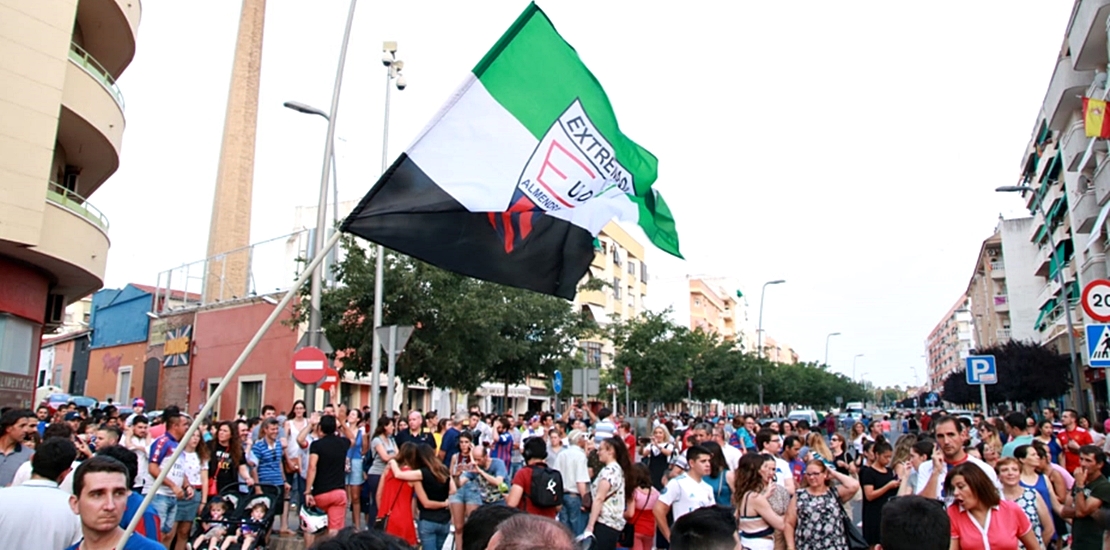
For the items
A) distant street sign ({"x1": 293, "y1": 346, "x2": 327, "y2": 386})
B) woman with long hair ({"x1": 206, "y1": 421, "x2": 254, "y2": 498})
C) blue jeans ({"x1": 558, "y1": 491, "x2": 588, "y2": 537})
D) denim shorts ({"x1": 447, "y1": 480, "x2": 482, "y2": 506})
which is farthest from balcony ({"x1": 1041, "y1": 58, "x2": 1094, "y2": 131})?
woman with long hair ({"x1": 206, "y1": 421, "x2": 254, "y2": 498})

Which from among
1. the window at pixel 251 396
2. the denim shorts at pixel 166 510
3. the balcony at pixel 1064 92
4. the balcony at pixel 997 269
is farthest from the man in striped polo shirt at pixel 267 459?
the balcony at pixel 997 269

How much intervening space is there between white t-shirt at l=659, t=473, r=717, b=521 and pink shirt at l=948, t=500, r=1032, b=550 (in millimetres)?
2461

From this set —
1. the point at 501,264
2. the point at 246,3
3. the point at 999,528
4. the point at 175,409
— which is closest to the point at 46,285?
the point at 175,409

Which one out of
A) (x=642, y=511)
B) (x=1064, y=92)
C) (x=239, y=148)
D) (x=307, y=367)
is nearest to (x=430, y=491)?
(x=642, y=511)

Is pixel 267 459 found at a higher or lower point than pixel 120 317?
lower

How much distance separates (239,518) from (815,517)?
6787 mm

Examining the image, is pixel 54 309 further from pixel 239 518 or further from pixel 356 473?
pixel 239 518

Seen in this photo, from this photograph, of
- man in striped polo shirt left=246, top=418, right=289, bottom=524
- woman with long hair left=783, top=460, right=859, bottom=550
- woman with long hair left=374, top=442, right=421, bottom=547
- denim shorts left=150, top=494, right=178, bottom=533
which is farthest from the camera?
man in striped polo shirt left=246, top=418, right=289, bottom=524

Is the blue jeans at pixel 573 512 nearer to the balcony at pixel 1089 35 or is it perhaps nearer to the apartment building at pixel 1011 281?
the balcony at pixel 1089 35

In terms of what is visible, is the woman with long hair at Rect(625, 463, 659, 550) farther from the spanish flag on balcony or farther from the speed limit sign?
the spanish flag on balcony

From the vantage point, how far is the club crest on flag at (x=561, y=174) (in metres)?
6.21

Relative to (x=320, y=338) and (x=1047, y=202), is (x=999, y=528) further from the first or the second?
(x=1047, y=202)

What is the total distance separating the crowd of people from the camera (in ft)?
13.6

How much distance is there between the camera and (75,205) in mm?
18172
